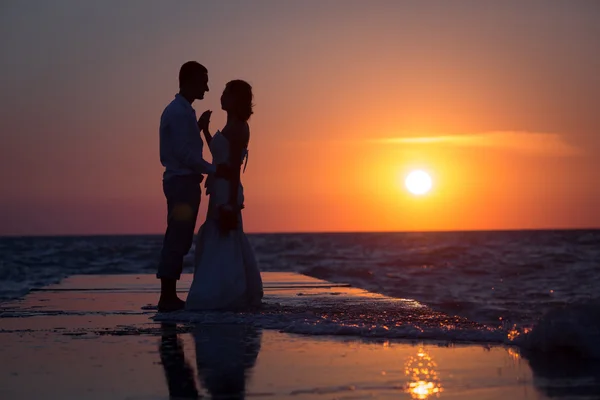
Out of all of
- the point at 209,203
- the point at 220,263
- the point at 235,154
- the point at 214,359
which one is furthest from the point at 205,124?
the point at 214,359

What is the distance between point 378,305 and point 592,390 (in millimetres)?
3926

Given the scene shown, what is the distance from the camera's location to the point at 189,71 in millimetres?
6840

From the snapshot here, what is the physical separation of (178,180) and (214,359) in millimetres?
2997

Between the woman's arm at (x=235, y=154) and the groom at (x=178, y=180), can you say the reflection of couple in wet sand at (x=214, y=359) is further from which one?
the woman's arm at (x=235, y=154)

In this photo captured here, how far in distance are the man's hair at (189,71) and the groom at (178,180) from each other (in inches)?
6.3

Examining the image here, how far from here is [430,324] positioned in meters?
5.20

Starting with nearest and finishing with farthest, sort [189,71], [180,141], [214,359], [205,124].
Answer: [214,359] < [180,141] < [189,71] < [205,124]

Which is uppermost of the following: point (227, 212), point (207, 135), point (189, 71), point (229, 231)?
point (189, 71)

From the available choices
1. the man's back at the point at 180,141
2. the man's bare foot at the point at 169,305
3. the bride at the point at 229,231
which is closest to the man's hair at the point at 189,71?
the man's back at the point at 180,141

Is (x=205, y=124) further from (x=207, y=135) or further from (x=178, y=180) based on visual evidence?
(x=178, y=180)

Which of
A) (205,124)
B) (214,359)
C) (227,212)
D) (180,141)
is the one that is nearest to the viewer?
(214,359)

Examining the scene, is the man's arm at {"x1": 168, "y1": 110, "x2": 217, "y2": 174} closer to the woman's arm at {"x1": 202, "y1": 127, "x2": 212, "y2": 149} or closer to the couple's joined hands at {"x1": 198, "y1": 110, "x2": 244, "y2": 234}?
the couple's joined hands at {"x1": 198, "y1": 110, "x2": 244, "y2": 234}

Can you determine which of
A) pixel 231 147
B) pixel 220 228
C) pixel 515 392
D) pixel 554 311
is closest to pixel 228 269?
pixel 220 228

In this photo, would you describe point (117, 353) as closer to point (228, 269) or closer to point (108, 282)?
point (228, 269)
